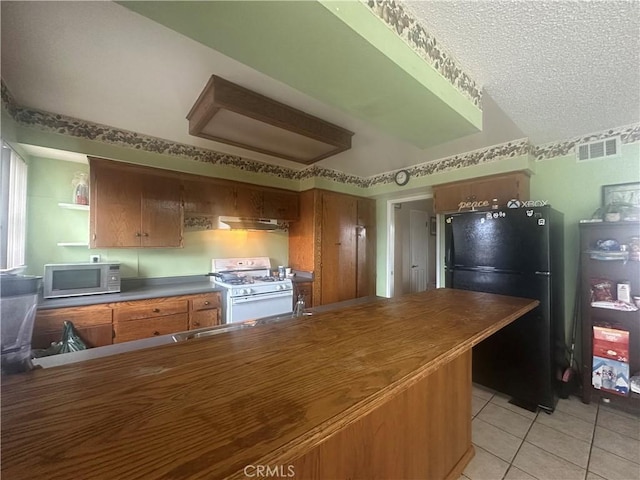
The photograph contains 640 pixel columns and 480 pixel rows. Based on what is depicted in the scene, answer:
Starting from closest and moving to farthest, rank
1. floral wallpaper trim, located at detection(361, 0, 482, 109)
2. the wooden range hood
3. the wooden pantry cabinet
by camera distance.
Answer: floral wallpaper trim, located at detection(361, 0, 482, 109) → the wooden range hood → the wooden pantry cabinet

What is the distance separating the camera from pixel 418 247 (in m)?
4.72

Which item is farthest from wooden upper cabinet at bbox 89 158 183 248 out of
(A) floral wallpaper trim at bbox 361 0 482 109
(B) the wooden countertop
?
(A) floral wallpaper trim at bbox 361 0 482 109

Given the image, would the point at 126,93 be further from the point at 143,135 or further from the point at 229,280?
the point at 229,280

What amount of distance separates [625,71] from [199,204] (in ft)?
11.4

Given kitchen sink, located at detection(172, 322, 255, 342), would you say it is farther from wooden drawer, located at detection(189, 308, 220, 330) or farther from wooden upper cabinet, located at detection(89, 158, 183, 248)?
wooden upper cabinet, located at detection(89, 158, 183, 248)

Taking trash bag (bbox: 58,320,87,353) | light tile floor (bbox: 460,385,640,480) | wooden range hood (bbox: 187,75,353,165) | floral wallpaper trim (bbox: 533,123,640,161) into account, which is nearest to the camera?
light tile floor (bbox: 460,385,640,480)

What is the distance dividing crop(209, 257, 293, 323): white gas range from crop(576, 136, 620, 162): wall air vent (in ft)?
10.2

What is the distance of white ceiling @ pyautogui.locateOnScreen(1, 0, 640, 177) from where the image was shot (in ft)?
3.60

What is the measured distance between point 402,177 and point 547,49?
217 centimetres

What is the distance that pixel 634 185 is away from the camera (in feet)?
6.79

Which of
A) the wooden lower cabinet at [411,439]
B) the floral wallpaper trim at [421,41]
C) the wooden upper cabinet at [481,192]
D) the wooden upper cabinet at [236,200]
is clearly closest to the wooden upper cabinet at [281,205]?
the wooden upper cabinet at [236,200]

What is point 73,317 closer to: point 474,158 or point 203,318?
point 203,318

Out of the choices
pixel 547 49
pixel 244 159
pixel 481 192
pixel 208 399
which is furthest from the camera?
pixel 244 159

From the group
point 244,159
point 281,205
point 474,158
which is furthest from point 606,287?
point 244,159
